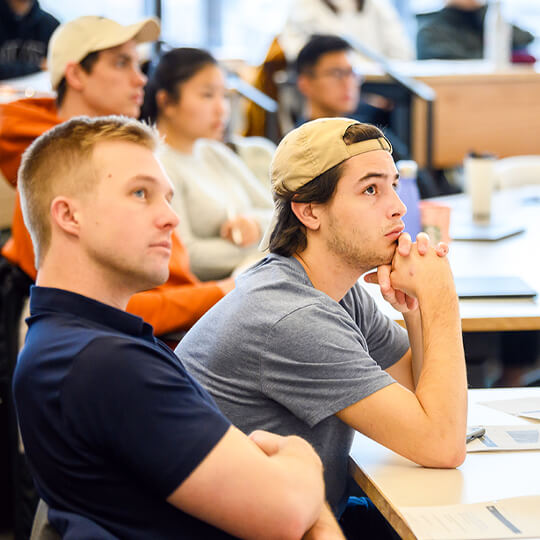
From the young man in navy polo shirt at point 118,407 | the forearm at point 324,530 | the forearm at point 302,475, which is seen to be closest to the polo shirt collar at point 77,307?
the young man in navy polo shirt at point 118,407

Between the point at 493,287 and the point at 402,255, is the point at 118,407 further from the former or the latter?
the point at 493,287

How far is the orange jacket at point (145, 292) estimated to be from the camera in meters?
2.02

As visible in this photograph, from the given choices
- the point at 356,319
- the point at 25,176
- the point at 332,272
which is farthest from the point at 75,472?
the point at 356,319

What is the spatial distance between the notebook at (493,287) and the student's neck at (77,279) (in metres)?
1.09

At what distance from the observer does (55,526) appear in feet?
3.11

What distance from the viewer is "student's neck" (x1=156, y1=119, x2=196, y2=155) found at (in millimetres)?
2928

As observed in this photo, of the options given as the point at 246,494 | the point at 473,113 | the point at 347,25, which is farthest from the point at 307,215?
the point at 347,25

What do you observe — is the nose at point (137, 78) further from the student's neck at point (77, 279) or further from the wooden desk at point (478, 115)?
the wooden desk at point (478, 115)

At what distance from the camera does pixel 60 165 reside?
1.08 meters

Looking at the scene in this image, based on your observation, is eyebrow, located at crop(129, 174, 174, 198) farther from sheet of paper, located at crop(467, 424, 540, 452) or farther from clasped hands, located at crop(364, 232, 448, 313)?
sheet of paper, located at crop(467, 424, 540, 452)

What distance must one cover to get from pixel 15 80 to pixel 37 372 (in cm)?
341

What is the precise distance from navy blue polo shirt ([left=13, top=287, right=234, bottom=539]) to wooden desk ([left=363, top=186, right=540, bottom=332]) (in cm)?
93

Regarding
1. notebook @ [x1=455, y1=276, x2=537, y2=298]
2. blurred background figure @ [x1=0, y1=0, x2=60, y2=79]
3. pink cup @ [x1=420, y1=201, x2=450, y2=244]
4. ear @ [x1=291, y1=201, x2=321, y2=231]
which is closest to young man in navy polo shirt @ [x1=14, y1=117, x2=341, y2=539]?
ear @ [x1=291, y1=201, x2=321, y2=231]

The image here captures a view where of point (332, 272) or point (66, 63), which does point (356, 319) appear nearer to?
point (332, 272)
